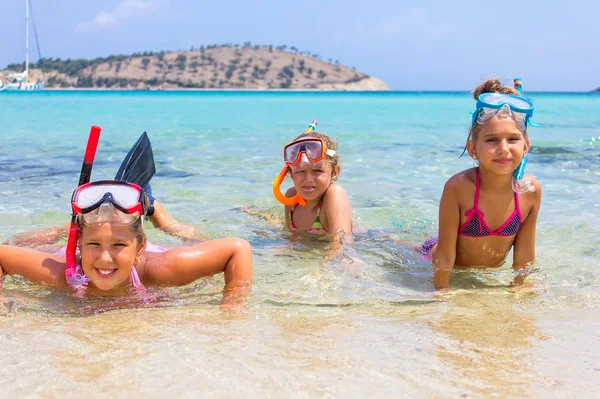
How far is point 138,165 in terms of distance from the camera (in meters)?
3.81

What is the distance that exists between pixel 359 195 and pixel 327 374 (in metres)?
5.28

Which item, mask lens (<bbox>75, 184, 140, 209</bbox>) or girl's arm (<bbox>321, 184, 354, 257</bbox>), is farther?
girl's arm (<bbox>321, 184, 354, 257</bbox>)

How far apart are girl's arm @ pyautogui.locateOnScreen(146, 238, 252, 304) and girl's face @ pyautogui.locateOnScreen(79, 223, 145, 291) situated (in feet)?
1.10

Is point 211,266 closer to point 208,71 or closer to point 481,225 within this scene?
point 481,225

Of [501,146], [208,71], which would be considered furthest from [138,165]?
[208,71]

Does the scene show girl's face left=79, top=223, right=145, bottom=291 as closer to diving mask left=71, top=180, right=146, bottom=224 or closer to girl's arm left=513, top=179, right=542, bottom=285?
diving mask left=71, top=180, right=146, bottom=224

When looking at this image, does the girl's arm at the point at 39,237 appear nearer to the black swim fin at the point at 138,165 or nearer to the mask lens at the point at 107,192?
the black swim fin at the point at 138,165

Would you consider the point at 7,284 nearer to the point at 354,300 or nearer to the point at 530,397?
the point at 354,300

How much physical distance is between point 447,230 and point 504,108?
2.61ft

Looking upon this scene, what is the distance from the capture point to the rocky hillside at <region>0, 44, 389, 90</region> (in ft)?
329

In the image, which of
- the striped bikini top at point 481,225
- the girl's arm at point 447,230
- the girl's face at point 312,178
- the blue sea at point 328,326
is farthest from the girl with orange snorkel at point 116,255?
the girl's face at point 312,178

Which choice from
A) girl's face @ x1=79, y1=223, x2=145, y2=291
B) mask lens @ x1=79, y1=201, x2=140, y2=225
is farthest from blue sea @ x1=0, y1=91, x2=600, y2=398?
mask lens @ x1=79, y1=201, x2=140, y2=225

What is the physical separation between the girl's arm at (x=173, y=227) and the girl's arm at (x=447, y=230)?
6.89 feet

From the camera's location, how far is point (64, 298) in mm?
3543
